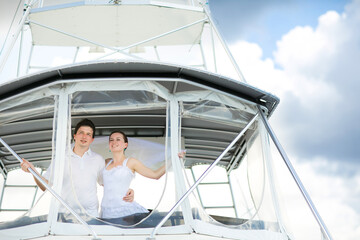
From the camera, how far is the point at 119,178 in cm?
573

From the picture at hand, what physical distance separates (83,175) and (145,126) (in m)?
2.28

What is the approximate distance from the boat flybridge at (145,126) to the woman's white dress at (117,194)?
0.16 m

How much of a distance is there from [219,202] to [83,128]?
15.3 feet

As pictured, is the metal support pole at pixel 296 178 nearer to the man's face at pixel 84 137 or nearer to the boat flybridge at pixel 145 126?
the boat flybridge at pixel 145 126

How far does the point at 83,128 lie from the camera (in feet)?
19.1

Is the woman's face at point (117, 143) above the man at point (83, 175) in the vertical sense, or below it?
above

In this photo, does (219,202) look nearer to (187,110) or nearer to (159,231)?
(187,110)

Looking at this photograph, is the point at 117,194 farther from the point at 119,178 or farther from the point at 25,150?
the point at 25,150

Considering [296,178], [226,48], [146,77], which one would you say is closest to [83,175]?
[146,77]

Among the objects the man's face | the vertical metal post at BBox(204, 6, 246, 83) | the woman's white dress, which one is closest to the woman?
the woman's white dress

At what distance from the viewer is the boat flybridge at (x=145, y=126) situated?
515 cm

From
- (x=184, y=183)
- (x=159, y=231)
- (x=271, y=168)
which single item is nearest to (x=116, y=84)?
(x=184, y=183)

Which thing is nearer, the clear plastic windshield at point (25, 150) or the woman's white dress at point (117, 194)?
the clear plastic windshield at point (25, 150)

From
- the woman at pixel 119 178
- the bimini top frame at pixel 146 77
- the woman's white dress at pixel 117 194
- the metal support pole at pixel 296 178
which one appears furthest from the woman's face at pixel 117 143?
the metal support pole at pixel 296 178
